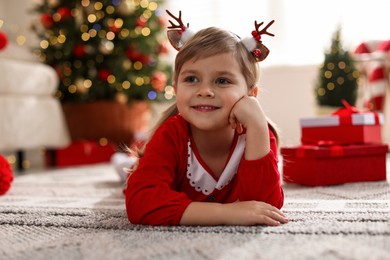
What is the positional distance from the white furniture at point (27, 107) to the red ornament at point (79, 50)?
0.26 m

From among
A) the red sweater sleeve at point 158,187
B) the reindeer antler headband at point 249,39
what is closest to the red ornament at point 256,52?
the reindeer antler headband at point 249,39

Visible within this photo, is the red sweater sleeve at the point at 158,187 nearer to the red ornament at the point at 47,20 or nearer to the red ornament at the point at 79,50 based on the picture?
the red ornament at the point at 79,50

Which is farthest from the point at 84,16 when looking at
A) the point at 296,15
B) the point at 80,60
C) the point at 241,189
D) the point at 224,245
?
the point at 224,245

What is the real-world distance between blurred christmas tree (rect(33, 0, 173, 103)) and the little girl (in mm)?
2012

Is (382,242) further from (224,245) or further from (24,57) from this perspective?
(24,57)

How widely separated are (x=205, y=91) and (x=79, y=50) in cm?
216

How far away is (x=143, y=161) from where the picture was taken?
97 cm

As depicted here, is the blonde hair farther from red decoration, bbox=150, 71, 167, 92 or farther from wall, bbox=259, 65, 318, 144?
wall, bbox=259, 65, 318, 144

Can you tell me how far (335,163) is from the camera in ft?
4.88

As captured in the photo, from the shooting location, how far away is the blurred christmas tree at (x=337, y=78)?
8.55ft

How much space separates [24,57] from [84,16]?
0.54m

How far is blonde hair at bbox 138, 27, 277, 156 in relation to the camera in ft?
3.15

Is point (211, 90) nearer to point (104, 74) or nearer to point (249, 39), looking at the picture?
point (249, 39)

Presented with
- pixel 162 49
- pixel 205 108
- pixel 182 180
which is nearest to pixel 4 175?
pixel 182 180
